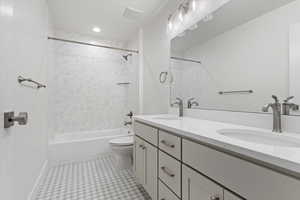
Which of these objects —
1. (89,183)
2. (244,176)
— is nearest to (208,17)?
(244,176)

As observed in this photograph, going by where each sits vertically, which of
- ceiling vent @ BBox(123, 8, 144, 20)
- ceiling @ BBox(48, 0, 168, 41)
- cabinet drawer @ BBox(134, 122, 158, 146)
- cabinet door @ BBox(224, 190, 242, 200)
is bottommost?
cabinet door @ BBox(224, 190, 242, 200)

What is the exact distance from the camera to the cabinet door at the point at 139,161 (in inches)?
58.2

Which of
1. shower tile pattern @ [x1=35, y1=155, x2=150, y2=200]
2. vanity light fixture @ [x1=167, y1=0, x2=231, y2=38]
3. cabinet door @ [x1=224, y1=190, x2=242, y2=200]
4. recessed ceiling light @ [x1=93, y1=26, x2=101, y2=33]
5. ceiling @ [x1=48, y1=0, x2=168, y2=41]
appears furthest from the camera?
recessed ceiling light @ [x1=93, y1=26, x2=101, y2=33]

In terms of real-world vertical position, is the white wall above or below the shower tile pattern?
above

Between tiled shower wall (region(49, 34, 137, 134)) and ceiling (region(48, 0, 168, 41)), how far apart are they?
364 mm

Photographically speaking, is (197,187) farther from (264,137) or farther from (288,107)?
(288,107)

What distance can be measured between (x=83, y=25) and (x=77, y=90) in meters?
1.23

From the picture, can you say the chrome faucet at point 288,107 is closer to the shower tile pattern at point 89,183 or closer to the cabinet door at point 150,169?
the cabinet door at point 150,169

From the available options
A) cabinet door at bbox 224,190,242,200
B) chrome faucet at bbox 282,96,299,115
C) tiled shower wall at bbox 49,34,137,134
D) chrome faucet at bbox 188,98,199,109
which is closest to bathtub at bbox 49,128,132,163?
tiled shower wall at bbox 49,34,137,134

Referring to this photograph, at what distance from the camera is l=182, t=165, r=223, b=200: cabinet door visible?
656mm

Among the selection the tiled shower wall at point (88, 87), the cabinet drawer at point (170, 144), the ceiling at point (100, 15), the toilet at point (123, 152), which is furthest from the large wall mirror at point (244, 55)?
the tiled shower wall at point (88, 87)

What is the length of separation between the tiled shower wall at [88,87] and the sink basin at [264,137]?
240 cm

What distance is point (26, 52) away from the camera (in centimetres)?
125

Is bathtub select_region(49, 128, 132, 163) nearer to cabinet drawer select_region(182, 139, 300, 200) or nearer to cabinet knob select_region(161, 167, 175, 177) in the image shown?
cabinet knob select_region(161, 167, 175, 177)
